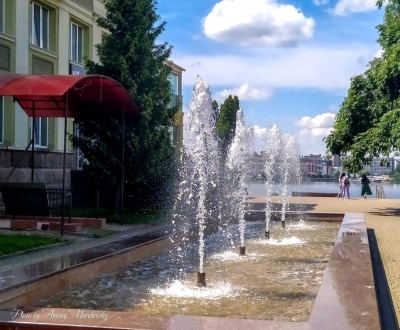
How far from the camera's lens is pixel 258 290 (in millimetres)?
7023

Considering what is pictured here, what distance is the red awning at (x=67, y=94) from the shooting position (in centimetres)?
1128

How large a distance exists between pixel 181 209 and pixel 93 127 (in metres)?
6.02

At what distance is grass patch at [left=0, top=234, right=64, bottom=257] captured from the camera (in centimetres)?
919

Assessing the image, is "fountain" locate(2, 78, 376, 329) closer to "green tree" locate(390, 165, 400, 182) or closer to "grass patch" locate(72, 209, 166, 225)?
"grass patch" locate(72, 209, 166, 225)

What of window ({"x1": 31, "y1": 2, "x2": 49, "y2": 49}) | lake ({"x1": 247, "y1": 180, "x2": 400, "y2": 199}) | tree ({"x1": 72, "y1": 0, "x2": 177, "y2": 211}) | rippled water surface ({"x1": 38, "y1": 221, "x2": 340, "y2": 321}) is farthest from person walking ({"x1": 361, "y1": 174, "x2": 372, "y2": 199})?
rippled water surface ({"x1": 38, "y1": 221, "x2": 340, "y2": 321})

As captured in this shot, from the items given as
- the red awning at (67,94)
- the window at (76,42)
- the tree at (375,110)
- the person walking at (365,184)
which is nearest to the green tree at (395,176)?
the person walking at (365,184)

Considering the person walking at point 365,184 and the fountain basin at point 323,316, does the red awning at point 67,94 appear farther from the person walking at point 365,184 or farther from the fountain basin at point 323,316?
the person walking at point 365,184

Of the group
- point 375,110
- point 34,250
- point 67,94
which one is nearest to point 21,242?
point 34,250

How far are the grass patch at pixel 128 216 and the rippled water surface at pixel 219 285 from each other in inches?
174

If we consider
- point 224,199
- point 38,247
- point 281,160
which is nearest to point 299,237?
point 38,247

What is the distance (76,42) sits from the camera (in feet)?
70.6

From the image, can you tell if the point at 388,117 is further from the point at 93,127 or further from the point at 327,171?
the point at 327,171

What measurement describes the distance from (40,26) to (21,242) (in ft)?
37.4

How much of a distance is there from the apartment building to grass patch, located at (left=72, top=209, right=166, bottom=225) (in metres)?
1.97
